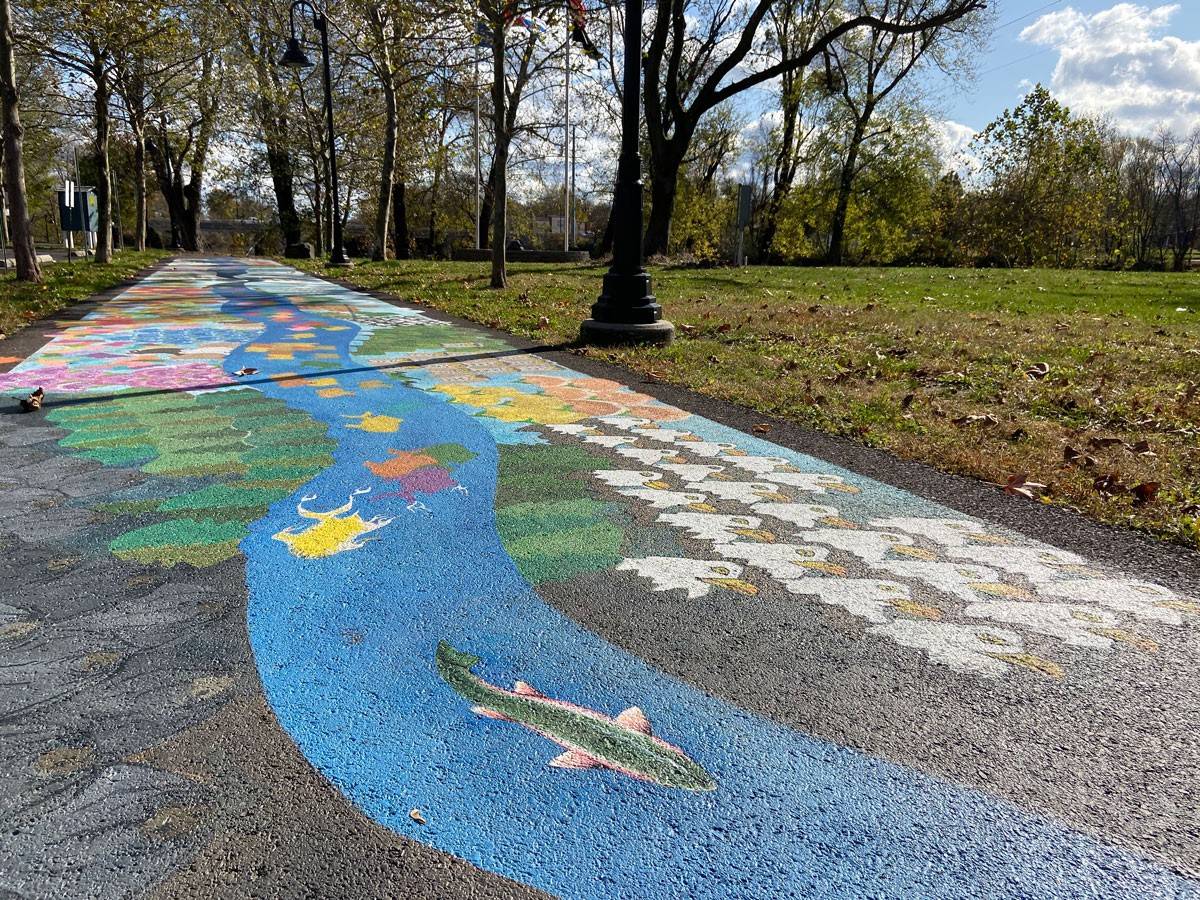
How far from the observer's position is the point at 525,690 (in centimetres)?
219

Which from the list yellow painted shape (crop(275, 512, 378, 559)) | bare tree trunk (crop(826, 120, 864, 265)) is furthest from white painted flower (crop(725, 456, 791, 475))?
bare tree trunk (crop(826, 120, 864, 265))

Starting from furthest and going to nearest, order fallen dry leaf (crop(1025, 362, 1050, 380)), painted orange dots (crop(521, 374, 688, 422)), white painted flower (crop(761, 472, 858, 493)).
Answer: fallen dry leaf (crop(1025, 362, 1050, 380)) < painted orange dots (crop(521, 374, 688, 422)) < white painted flower (crop(761, 472, 858, 493))

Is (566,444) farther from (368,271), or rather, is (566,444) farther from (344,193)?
(344,193)

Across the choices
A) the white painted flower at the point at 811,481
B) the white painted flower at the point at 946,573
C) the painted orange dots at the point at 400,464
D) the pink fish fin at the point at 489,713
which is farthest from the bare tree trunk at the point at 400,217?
the pink fish fin at the point at 489,713

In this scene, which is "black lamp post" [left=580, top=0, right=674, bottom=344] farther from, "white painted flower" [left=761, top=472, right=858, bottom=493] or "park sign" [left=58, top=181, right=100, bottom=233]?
"park sign" [left=58, top=181, right=100, bottom=233]

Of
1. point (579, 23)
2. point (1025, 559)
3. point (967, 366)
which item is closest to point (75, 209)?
point (579, 23)

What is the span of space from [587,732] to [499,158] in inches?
503

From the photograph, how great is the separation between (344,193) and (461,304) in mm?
35015

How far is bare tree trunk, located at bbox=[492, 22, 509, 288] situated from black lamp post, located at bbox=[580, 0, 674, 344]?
5.02 metres

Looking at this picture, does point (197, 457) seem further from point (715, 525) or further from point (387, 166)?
point (387, 166)

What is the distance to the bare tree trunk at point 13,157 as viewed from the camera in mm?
12234

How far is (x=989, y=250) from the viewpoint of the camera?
3183 cm

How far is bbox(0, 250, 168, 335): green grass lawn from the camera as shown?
29.7 feet

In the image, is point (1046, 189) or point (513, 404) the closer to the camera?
point (513, 404)
